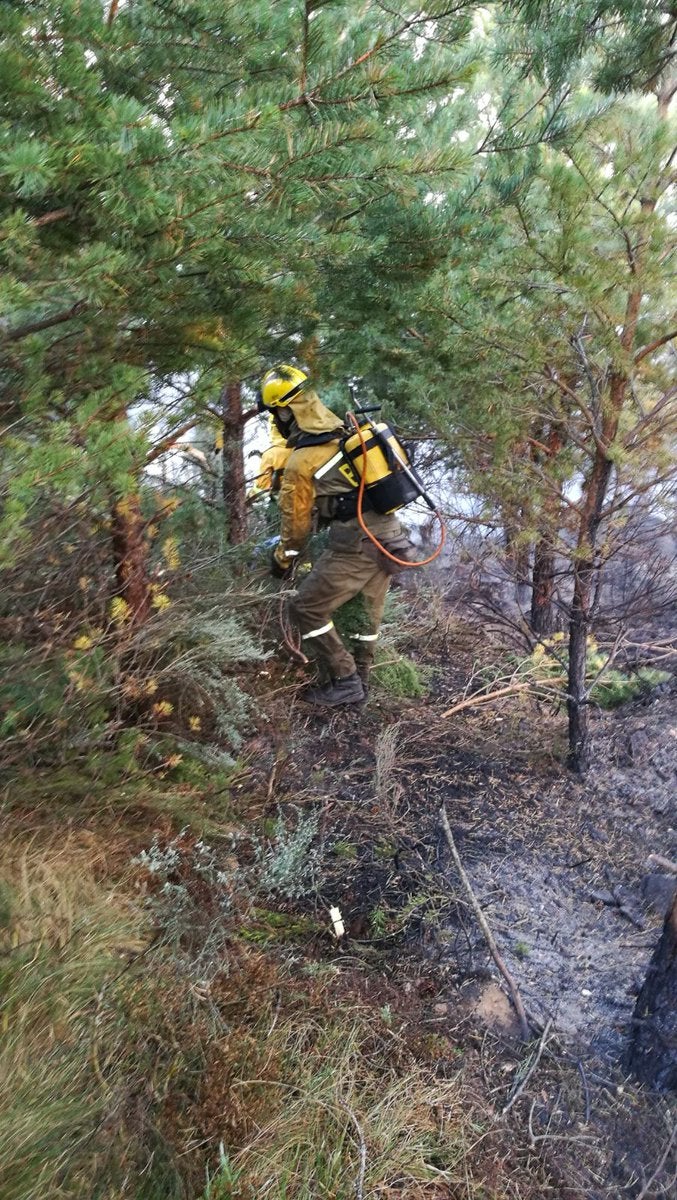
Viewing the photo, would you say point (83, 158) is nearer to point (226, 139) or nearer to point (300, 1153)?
point (226, 139)

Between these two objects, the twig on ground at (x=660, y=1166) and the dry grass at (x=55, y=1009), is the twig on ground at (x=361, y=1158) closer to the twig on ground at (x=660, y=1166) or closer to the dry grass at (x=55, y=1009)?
the dry grass at (x=55, y=1009)

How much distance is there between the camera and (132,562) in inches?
144

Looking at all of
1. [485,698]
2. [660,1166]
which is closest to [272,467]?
[485,698]

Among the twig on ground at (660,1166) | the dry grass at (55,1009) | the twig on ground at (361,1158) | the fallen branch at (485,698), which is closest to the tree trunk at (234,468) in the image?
the fallen branch at (485,698)

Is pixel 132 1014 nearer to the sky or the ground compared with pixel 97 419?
nearer to the ground

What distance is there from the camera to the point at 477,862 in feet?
12.3

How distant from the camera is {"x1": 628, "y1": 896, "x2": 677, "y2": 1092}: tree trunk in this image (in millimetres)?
2492

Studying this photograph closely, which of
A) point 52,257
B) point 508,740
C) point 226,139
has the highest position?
point 226,139

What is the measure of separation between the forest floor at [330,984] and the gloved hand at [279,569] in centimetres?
133

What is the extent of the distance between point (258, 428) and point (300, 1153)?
5.54 metres

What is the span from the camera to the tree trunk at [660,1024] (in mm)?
2492

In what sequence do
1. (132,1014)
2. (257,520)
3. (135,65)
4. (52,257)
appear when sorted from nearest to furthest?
1. (52,257)
2. (132,1014)
3. (135,65)
4. (257,520)

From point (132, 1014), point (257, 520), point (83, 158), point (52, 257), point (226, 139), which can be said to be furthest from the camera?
point (257, 520)

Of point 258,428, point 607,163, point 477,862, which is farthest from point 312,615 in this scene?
point 607,163
